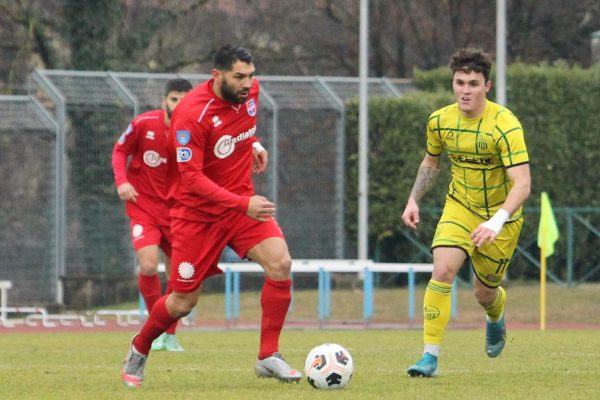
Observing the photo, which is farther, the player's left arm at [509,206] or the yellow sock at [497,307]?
the yellow sock at [497,307]

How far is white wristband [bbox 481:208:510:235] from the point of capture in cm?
985

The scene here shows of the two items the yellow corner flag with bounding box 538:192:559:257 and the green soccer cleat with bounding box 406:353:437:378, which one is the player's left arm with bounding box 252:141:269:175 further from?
the yellow corner flag with bounding box 538:192:559:257

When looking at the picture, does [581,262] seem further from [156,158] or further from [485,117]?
[485,117]

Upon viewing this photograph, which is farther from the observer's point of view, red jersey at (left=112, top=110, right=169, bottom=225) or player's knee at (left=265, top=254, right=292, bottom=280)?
red jersey at (left=112, top=110, right=169, bottom=225)

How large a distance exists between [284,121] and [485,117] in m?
14.8

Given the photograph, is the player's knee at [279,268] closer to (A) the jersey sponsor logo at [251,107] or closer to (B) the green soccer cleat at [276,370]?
(B) the green soccer cleat at [276,370]

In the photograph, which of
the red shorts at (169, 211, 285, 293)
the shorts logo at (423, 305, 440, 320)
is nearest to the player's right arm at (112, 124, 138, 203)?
the red shorts at (169, 211, 285, 293)

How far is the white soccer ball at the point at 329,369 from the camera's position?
9.55 meters

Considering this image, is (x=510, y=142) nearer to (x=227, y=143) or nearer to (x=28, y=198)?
(x=227, y=143)

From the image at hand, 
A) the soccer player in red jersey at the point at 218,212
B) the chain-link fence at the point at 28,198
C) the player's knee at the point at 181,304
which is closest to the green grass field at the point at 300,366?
the soccer player in red jersey at the point at 218,212

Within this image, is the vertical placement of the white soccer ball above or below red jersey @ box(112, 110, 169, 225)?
below

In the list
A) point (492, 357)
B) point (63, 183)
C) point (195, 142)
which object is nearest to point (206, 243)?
point (195, 142)

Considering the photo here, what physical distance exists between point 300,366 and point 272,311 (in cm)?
211

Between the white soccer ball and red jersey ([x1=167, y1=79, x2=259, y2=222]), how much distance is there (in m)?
0.99
